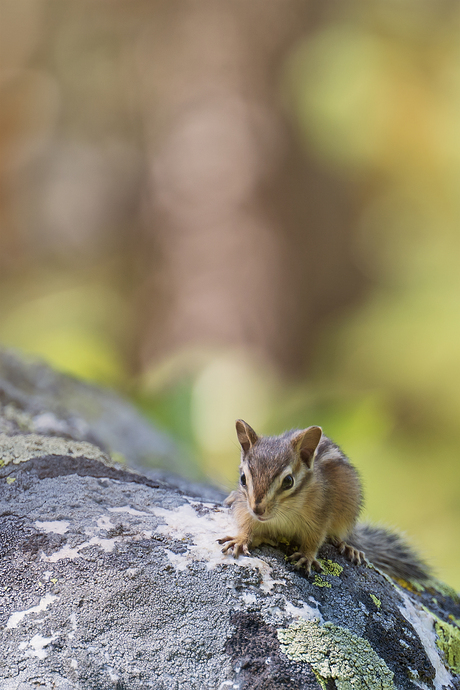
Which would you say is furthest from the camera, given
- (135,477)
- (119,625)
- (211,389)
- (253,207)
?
(253,207)

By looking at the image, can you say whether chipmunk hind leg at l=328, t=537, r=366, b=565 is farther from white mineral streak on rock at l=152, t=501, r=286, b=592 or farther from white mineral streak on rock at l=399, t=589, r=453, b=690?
white mineral streak on rock at l=152, t=501, r=286, b=592

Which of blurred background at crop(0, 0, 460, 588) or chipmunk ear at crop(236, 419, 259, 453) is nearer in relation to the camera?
chipmunk ear at crop(236, 419, 259, 453)

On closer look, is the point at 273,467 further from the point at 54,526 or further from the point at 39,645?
the point at 39,645

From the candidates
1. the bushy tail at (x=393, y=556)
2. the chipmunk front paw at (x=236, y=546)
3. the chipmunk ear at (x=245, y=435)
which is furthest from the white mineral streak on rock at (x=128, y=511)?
the bushy tail at (x=393, y=556)

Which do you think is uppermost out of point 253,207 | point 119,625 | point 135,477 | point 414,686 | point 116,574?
point 253,207

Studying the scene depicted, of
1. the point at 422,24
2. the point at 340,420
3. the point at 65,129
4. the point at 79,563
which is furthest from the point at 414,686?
the point at 65,129

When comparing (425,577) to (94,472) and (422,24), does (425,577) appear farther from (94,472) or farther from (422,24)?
(422,24)

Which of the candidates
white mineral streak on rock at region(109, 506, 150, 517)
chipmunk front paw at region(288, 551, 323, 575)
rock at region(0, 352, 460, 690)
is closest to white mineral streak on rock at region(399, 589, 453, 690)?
rock at region(0, 352, 460, 690)
